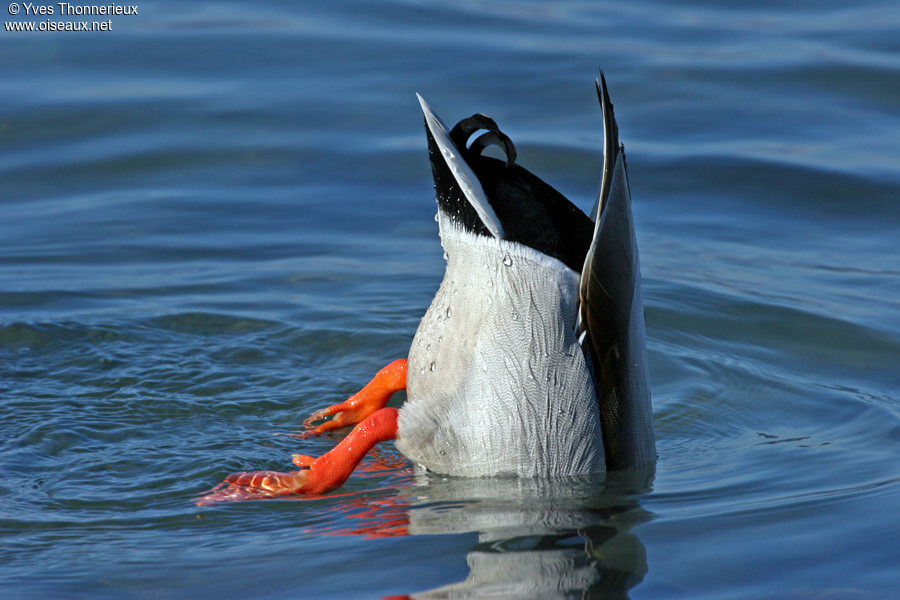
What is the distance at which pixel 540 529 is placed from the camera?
3625mm

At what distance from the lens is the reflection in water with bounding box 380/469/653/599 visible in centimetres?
330

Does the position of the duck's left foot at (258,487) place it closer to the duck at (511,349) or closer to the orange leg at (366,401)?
the duck at (511,349)

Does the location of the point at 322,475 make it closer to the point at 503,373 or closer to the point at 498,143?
the point at 503,373

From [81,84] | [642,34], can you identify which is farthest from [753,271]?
[81,84]

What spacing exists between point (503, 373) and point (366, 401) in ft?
3.10

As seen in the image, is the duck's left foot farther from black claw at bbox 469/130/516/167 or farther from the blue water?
black claw at bbox 469/130/516/167

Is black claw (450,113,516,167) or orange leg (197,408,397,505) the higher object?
black claw (450,113,516,167)

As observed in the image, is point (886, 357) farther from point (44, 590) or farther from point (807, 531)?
point (44, 590)

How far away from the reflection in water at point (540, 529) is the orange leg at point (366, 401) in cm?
55

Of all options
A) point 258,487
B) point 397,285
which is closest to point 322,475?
point 258,487

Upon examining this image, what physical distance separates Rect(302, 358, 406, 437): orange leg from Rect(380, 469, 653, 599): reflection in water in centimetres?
55

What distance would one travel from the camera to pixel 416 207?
23.7 ft

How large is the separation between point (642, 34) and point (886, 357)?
A: 5232 millimetres

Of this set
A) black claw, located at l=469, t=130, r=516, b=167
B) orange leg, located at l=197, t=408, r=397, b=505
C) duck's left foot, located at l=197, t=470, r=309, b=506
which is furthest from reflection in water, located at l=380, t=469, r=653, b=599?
black claw, located at l=469, t=130, r=516, b=167
